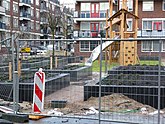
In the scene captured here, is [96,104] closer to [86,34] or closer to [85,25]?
[86,34]

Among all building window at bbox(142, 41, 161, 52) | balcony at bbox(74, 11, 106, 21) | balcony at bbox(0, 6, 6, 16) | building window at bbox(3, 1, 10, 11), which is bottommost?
building window at bbox(142, 41, 161, 52)

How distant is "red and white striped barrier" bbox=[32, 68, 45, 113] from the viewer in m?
7.70

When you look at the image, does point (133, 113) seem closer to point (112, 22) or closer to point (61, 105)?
point (61, 105)

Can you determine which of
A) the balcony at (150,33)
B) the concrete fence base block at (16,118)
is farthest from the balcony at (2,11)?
the concrete fence base block at (16,118)

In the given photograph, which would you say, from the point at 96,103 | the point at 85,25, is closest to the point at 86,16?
the point at 85,25

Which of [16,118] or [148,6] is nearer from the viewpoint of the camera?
[16,118]

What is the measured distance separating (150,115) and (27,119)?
309 cm

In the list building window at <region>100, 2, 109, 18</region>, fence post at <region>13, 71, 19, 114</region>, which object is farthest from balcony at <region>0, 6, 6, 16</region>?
fence post at <region>13, 71, 19, 114</region>

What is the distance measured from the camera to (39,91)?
7754 millimetres

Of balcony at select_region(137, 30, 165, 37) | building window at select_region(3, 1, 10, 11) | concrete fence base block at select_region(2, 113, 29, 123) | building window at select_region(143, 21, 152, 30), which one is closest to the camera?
concrete fence base block at select_region(2, 113, 29, 123)

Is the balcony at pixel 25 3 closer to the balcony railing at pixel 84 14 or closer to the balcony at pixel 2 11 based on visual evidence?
the balcony at pixel 2 11

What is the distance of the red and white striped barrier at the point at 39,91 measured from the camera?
7703 mm

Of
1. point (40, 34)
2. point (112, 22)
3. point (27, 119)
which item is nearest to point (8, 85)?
point (27, 119)

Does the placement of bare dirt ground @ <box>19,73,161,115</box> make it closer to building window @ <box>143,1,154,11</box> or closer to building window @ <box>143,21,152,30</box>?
building window @ <box>143,21,152,30</box>
